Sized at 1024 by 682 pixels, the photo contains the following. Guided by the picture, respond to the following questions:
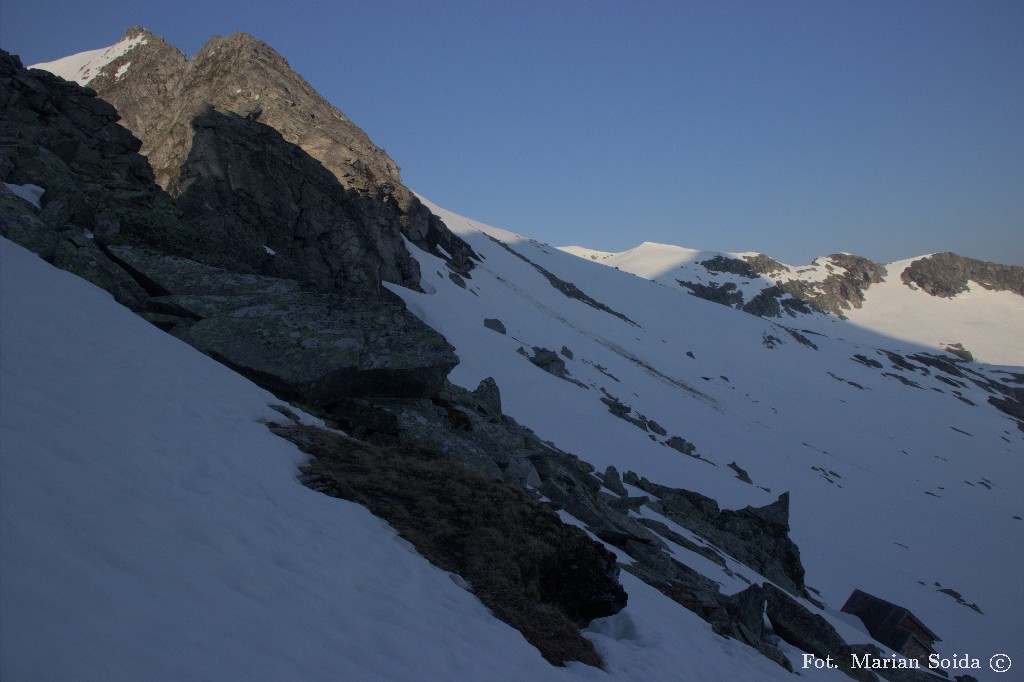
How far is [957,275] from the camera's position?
180m

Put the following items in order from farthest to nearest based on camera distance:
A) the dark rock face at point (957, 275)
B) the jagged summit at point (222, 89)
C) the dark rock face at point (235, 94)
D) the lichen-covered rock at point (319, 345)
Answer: the dark rock face at point (957, 275) < the jagged summit at point (222, 89) < the dark rock face at point (235, 94) < the lichen-covered rock at point (319, 345)

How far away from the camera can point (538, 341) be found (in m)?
43.1

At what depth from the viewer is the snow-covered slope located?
14100cm

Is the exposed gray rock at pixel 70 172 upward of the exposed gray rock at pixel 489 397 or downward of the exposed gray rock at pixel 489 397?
upward

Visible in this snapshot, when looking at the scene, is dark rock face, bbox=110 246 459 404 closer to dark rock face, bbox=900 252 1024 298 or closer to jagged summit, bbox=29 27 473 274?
jagged summit, bbox=29 27 473 274

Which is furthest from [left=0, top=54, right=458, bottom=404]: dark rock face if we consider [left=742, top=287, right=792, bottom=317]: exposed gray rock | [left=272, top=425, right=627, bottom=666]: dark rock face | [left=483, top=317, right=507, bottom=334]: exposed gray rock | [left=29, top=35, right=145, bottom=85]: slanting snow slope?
[left=742, top=287, right=792, bottom=317]: exposed gray rock

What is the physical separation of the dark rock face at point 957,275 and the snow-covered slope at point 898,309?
2671mm

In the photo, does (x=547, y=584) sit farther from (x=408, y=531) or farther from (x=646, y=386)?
(x=646, y=386)

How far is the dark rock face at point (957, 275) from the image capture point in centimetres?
17788

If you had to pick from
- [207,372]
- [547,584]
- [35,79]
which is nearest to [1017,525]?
[547,584]

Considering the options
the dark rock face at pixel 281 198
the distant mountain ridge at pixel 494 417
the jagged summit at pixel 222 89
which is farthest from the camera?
the jagged summit at pixel 222 89

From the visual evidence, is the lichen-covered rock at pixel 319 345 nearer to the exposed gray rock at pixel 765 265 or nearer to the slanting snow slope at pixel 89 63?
the slanting snow slope at pixel 89 63

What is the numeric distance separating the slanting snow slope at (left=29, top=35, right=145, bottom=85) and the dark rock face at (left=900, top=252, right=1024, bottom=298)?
211398 mm

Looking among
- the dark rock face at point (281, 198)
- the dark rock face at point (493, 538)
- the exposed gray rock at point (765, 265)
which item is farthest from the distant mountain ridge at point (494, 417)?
the exposed gray rock at point (765, 265)
